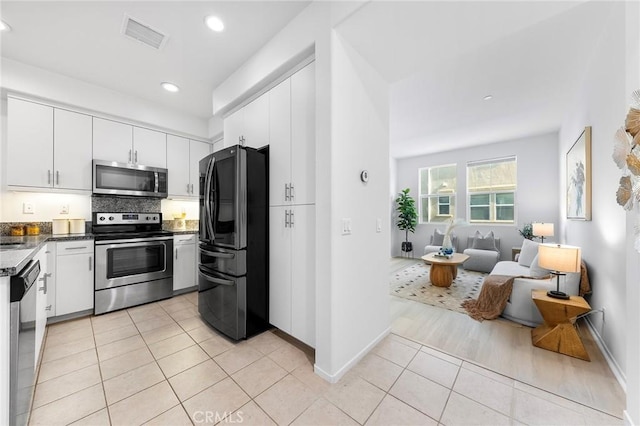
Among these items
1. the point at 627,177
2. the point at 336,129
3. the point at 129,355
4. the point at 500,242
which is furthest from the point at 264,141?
the point at 500,242

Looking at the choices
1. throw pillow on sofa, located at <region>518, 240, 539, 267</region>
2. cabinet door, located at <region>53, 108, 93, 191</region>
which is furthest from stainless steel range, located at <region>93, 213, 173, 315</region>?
throw pillow on sofa, located at <region>518, 240, 539, 267</region>

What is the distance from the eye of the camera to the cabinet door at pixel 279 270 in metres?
2.21

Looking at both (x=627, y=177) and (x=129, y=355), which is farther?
(x=129, y=355)

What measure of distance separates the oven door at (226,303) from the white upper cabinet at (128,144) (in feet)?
6.73

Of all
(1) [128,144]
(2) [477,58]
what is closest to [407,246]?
(2) [477,58]

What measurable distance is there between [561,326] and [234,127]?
3756 mm

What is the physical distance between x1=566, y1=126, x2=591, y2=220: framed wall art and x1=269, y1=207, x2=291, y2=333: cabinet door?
10.1ft

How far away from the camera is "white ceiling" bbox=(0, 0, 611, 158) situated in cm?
165

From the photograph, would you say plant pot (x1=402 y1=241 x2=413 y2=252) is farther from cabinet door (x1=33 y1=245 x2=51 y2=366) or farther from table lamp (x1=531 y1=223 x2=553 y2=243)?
cabinet door (x1=33 y1=245 x2=51 y2=366)

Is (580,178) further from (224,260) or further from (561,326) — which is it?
(224,260)

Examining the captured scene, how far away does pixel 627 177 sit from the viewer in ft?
4.36

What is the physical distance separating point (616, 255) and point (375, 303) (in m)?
1.89

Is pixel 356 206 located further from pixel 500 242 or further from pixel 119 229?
pixel 500 242

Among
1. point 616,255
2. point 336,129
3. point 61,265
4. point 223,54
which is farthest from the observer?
point 61,265
